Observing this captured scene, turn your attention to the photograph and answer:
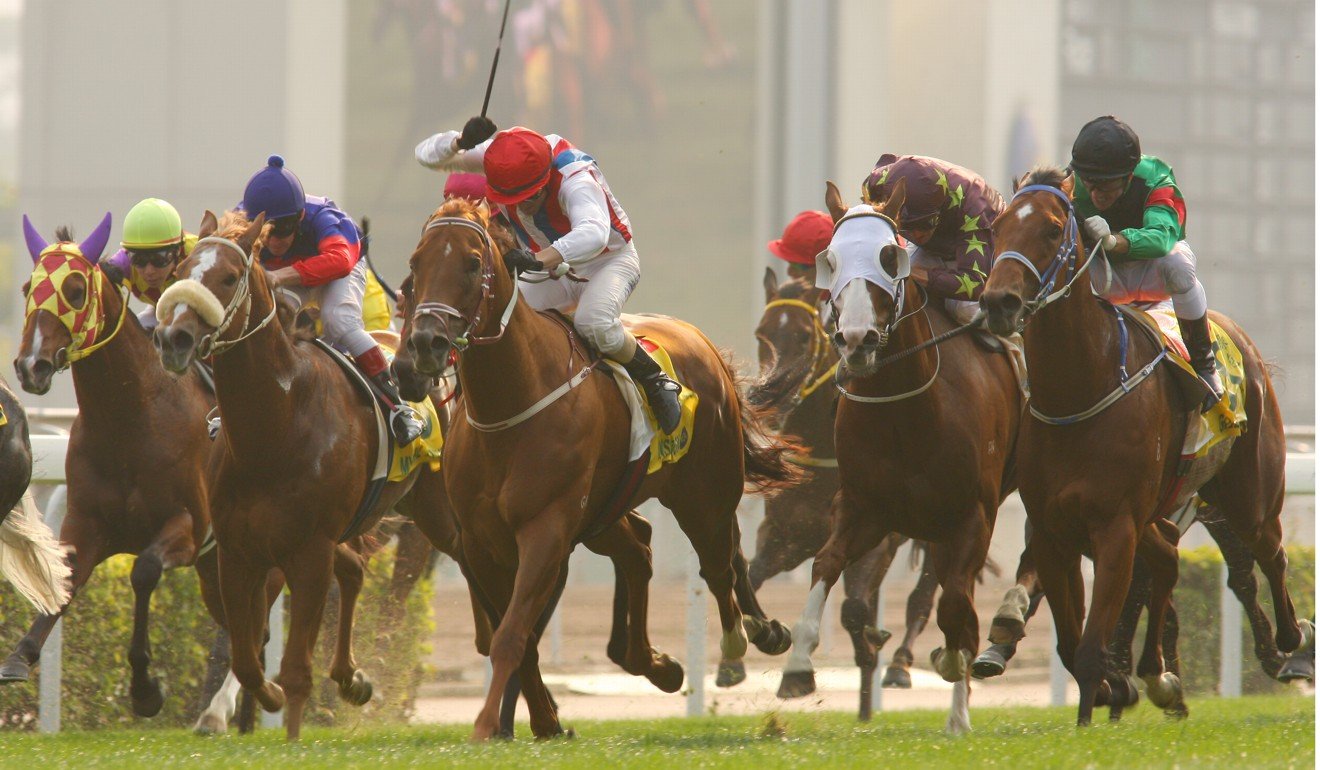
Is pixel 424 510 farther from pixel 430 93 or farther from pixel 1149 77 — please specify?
pixel 1149 77

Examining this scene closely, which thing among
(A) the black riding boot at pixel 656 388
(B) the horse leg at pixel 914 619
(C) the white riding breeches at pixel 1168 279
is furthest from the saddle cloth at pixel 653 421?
(B) the horse leg at pixel 914 619

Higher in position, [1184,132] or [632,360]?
[1184,132]

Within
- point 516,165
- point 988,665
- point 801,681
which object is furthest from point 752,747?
point 516,165

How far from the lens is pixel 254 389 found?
6.20m

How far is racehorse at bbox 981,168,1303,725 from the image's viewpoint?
5.79 metres

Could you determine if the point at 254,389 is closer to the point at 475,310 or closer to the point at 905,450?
the point at 475,310

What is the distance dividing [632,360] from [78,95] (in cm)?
1527

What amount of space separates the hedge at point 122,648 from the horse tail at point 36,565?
0.88 m

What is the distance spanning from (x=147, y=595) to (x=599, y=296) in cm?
198

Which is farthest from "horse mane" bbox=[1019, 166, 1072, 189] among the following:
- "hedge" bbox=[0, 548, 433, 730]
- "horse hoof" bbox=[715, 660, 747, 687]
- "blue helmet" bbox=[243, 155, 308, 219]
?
"hedge" bbox=[0, 548, 433, 730]

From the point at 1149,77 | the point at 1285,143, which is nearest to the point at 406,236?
the point at 1149,77

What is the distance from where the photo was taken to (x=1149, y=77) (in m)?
25.5

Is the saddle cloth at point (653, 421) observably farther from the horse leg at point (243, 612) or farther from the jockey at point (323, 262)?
the horse leg at point (243, 612)

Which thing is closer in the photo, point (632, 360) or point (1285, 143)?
point (632, 360)
